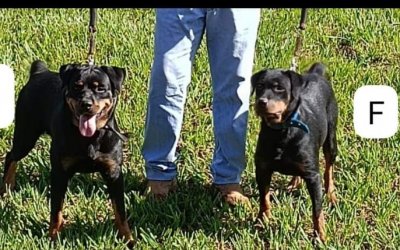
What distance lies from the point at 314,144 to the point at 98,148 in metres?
1.03

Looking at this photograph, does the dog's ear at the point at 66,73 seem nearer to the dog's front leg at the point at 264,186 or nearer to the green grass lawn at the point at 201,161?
the green grass lawn at the point at 201,161

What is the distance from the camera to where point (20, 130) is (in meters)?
4.46

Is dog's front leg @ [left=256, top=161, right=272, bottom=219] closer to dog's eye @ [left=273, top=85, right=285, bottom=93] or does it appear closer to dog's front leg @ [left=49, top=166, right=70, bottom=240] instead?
dog's eye @ [left=273, top=85, right=285, bottom=93]

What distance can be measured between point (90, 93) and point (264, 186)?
3.31 ft

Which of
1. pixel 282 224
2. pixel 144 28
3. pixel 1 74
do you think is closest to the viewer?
pixel 282 224

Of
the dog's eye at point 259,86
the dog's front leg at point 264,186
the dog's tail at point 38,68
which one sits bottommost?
the dog's front leg at point 264,186

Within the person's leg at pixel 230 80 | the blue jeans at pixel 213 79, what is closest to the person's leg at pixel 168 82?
the blue jeans at pixel 213 79

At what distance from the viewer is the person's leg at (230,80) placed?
4172 millimetres

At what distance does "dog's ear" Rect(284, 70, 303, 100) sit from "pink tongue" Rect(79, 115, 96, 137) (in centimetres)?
92

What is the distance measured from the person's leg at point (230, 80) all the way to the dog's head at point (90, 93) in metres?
0.57

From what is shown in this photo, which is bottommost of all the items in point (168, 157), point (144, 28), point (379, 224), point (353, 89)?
point (379, 224)

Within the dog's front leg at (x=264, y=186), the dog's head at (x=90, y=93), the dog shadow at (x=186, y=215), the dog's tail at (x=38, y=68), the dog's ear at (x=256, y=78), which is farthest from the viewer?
the dog's tail at (x=38, y=68)

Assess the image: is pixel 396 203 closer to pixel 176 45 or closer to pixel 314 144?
pixel 314 144

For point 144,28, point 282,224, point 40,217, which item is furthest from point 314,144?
point 144,28
